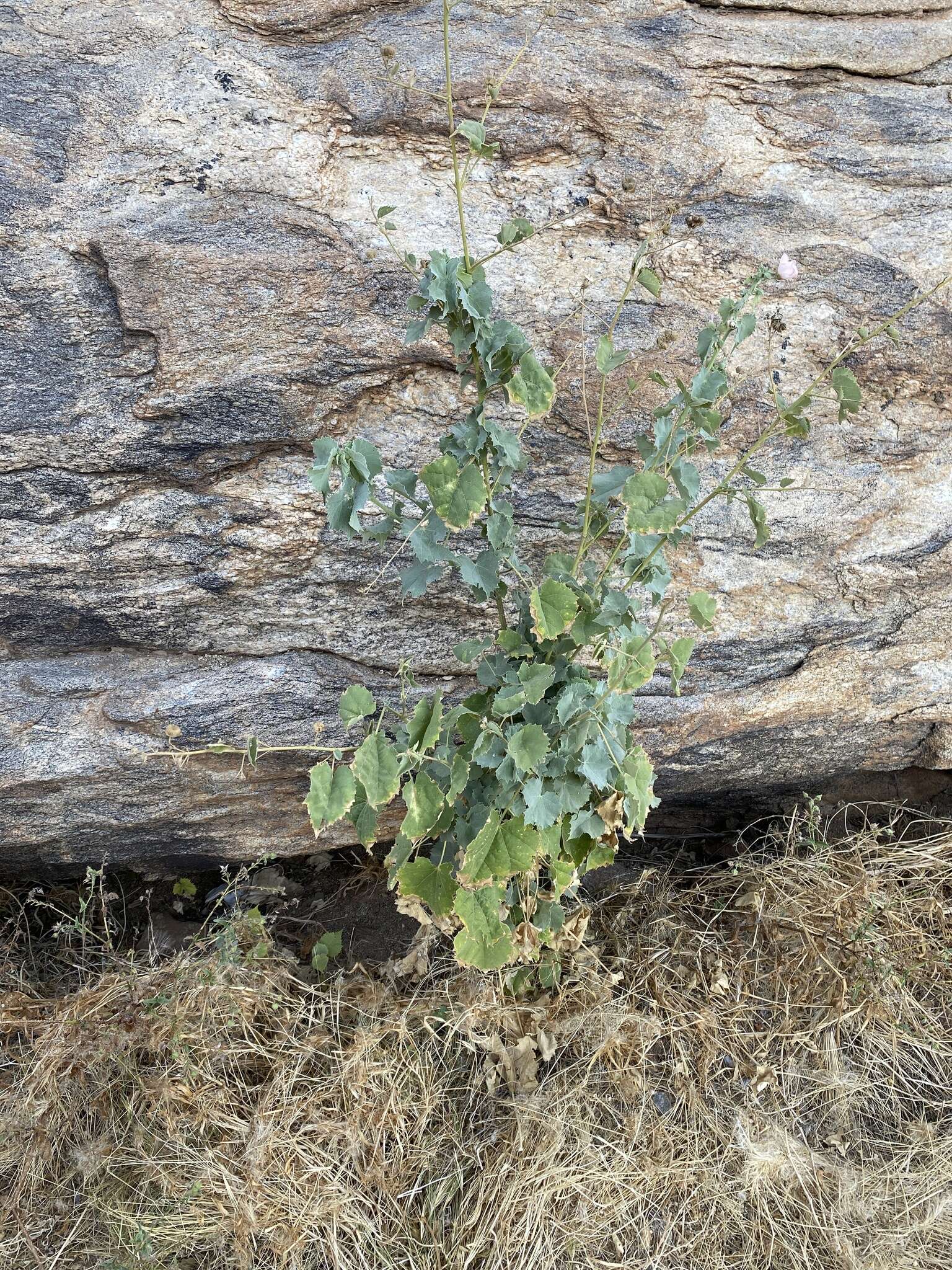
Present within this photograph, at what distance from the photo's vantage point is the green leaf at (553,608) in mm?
1463

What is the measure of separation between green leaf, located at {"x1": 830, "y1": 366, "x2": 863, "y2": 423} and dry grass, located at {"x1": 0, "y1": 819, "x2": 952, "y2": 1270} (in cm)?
133

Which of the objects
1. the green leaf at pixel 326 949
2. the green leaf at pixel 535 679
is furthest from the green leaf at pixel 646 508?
the green leaf at pixel 326 949

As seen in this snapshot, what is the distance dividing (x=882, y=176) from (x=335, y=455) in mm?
1387

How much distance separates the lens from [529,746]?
1.46 metres

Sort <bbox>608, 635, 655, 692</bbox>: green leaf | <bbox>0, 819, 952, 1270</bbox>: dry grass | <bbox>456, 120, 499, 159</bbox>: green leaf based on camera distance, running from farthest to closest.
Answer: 1. <bbox>0, 819, 952, 1270</bbox>: dry grass
2. <bbox>608, 635, 655, 692</bbox>: green leaf
3. <bbox>456, 120, 499, 159</bbox>: green leaf

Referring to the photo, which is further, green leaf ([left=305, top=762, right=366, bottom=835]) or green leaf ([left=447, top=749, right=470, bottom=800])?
green leaf ([left=447, top=749, right=470, bottom=800])

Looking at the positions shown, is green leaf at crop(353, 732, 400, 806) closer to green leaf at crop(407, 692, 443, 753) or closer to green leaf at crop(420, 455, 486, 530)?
green leaf at crop(407, 692, 443, 753)

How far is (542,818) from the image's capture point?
1.51 meters

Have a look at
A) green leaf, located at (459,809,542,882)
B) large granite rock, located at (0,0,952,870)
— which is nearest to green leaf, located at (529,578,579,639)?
green leaf, located at (459,809,542,882)

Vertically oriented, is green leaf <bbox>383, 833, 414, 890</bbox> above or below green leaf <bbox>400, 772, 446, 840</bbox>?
below

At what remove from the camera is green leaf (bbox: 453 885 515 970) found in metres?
1.54

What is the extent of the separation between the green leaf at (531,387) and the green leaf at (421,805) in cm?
56

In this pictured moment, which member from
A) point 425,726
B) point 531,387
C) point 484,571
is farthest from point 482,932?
point 531,387

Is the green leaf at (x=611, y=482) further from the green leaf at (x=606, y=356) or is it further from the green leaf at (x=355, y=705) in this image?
the green leaf at (x=355, y=705)
